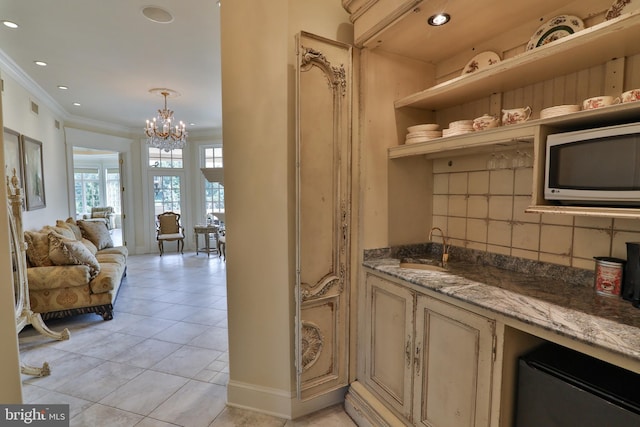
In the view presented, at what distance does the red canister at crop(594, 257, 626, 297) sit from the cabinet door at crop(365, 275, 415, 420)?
81 centimetres

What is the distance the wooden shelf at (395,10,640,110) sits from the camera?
1183 mm

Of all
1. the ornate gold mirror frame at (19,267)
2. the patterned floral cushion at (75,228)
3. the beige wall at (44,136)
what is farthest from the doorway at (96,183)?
the ornate gold mirror frame at (19,267)

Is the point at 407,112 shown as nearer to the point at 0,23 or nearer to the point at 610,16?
the point at 610,16

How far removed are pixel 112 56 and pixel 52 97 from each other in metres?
2.37

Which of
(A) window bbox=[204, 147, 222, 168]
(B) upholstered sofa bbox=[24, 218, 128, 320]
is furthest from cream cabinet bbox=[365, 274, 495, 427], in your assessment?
(A) window bbox=[204, 147, 222, 168]

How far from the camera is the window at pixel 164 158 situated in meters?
7.39

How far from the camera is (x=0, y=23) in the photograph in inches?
107

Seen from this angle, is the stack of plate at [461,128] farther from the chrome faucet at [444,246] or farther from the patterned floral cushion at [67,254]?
the patterned floral cushion at [67,254]

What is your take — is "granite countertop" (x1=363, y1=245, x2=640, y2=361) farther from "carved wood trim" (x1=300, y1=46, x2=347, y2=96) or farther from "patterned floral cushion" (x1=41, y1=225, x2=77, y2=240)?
"patterned floral cushion" (x1=41, y1=225, x2=77, y2=240)

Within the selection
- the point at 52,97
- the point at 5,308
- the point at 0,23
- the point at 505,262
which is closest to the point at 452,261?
the point at 505,262

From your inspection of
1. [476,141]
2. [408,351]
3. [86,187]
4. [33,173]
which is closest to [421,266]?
[408,351]

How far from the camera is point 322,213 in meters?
1.91

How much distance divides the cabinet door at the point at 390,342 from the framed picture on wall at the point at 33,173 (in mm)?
4542

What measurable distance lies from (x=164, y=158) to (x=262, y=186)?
21.7 ft
